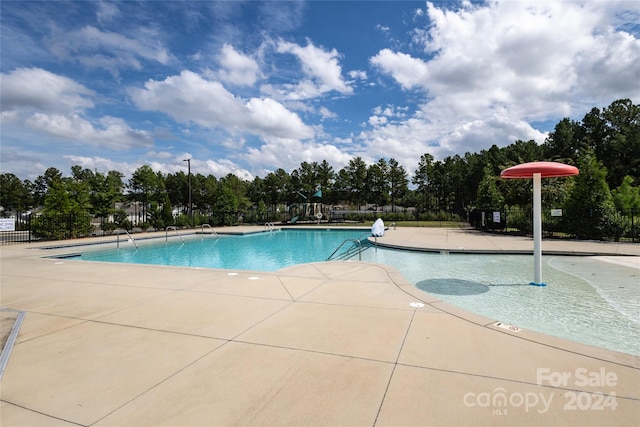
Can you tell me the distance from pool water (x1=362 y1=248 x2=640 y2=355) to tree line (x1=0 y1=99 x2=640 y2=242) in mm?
11174

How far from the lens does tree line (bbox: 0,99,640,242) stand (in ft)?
72.3

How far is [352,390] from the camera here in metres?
2.55

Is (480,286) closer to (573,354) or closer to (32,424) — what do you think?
(573,354)

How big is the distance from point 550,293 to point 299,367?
5897 millimetres

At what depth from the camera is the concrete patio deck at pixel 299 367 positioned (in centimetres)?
228

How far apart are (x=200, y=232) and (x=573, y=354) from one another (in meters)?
22.7

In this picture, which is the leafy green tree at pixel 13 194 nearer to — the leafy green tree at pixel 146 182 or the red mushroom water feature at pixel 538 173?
the leafy green tree at pixel 146 182

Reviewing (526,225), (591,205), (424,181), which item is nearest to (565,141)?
(424,181)

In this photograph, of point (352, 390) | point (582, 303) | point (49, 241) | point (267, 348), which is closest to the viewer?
point (352, 390)

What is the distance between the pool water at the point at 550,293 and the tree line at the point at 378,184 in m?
11.2

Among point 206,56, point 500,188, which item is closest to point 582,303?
point 206,56

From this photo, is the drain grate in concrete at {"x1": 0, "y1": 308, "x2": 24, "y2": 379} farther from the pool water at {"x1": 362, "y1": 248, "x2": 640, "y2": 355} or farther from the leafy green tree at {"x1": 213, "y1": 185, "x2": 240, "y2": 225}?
the leafy green tree at {"x1": 213, "y1": 185, "x2": 240, "y2": 225}

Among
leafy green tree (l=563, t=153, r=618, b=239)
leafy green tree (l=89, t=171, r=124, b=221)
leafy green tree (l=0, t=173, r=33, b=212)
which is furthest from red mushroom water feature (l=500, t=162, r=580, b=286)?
leafy green tree (l=0, t=173, r=33, b=212)

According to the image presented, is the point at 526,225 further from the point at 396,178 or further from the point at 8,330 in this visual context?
the point at 396,178
